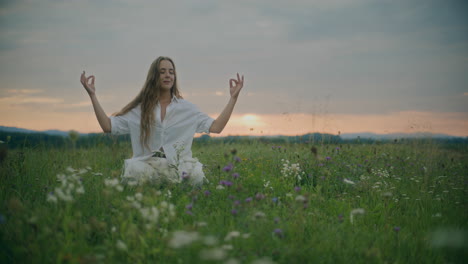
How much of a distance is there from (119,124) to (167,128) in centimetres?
70

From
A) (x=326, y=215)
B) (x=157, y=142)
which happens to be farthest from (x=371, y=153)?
(x=157, y=142)

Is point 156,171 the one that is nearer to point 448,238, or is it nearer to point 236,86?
point 236,86

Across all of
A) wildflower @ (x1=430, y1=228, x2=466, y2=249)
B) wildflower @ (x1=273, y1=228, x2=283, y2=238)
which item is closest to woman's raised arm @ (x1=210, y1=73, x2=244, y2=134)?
wildflower @ (x1=273, y1=228, x2=283, y2=238)

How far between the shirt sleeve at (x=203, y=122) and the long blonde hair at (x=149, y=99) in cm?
51

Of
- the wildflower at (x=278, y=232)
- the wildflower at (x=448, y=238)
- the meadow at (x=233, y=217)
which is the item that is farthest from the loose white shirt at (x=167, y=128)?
the wildflower at (x=448, y=238)

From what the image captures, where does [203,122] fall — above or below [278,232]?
above

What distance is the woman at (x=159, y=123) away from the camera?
4.16 meters

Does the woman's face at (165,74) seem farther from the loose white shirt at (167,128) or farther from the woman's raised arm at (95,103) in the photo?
the woman's raised arm at (95,103)

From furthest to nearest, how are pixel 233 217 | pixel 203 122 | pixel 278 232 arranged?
pixel 203 122 < pixel 233 217 < pixel 278 232

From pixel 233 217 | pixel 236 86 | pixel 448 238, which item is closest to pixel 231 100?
pixel 236 86

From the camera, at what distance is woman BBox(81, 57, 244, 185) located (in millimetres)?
4160

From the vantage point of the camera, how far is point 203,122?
4605mm

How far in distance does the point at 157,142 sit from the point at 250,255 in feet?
8.41

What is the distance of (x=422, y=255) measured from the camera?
279 cm
